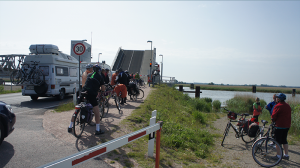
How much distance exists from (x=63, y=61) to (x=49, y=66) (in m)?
1.25

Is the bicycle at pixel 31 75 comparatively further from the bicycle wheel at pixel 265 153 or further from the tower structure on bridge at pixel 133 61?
the tower structure on bridge at pixel 133 61

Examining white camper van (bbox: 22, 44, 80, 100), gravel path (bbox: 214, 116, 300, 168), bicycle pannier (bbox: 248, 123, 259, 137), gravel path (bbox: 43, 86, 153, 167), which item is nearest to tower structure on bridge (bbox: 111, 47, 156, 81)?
white camper van (bbox: 22, 44, 80, 100)

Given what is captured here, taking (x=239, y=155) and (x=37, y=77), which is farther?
(x=37, y=77)

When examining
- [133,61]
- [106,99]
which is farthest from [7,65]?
[133,61]

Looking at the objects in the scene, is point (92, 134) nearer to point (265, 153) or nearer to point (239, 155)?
point (239, 155)

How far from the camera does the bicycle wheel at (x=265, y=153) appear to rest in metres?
5.66

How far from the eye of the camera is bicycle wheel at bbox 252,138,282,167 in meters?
5.66

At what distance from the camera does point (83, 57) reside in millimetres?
22328

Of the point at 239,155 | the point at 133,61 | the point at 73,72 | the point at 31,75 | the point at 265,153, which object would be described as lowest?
the point at 239,155

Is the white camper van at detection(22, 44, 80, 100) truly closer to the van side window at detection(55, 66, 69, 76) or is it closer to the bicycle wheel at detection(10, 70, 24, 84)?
the van side window at detection(55, 66, 69, 76)

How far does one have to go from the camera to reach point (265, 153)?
5738 millimetres

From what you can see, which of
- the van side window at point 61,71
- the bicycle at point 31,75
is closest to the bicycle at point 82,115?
the bicycle at point 31,75

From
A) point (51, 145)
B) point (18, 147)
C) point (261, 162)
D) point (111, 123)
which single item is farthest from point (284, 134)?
point (18, 147)

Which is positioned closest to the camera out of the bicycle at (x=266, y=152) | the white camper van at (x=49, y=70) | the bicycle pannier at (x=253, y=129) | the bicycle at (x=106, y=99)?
the bicycle at (x=266, y=152)
